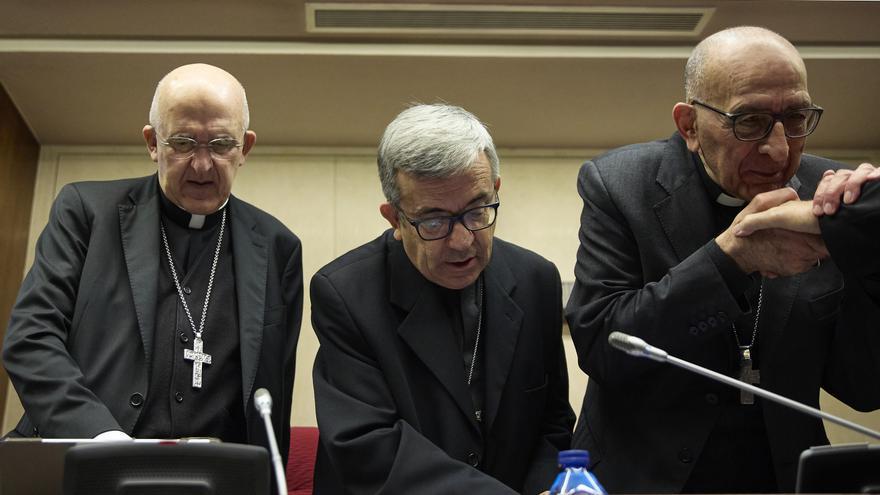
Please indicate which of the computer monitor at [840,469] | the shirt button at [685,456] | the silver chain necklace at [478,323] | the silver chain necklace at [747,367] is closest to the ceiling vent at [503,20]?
the silver chain necklace at [478,323]

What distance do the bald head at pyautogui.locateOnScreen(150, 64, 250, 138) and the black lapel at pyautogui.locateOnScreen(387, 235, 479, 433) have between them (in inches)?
Result: 29.8

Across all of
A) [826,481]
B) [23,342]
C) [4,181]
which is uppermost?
[4,181]

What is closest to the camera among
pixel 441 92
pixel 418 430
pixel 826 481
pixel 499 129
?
pixel 826 481

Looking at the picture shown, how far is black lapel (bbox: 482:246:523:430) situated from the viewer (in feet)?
7.51

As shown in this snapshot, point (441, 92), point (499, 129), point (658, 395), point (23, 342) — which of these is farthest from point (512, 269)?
point (499, 129)

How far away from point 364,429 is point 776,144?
42.5 inches

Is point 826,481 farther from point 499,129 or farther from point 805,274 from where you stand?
point 499,129

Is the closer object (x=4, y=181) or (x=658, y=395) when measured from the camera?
(x=658, y=395)

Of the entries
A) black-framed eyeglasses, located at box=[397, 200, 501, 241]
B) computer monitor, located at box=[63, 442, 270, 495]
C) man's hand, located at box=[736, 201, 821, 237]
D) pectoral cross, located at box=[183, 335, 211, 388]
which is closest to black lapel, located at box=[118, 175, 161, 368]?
pectoral cross, located at box=[183, 335, 211, 388]

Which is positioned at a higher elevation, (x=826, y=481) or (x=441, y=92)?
(x=441, y=92)

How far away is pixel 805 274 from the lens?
2.23 m

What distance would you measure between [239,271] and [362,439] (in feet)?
2.94

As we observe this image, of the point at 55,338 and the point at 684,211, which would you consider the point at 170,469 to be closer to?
the point at 55,338

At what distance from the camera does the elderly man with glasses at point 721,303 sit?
2049mm
